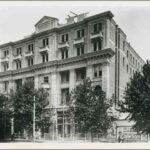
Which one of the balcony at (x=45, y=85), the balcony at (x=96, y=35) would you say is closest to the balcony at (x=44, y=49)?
the balcony at (x=45, y=85)

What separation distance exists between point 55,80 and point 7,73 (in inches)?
369

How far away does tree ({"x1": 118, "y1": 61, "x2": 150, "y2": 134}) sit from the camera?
24839mm

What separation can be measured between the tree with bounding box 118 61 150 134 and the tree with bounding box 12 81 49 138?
1047cm

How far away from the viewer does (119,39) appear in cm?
3872

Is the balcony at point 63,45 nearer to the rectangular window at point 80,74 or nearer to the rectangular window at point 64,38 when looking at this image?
the rectangular window at point 64,38

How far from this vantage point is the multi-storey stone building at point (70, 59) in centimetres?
3734

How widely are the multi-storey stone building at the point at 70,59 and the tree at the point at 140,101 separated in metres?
8.28

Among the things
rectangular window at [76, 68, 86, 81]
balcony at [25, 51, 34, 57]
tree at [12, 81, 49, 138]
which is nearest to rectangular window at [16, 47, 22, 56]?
balcony at [25, 51, 34, 57]

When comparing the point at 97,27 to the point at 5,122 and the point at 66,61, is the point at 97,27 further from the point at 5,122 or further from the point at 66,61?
the point at 5,122

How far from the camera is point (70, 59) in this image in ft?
133

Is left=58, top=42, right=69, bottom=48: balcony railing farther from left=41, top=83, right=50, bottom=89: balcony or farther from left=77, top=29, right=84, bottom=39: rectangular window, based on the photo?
left=41, top=83, right=50, bottom=89: balcony

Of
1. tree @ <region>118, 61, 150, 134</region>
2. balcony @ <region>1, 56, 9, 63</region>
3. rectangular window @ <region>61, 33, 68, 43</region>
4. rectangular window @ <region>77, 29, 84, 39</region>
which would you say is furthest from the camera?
balcony @ <region>1, 56, 9, 63</region>
